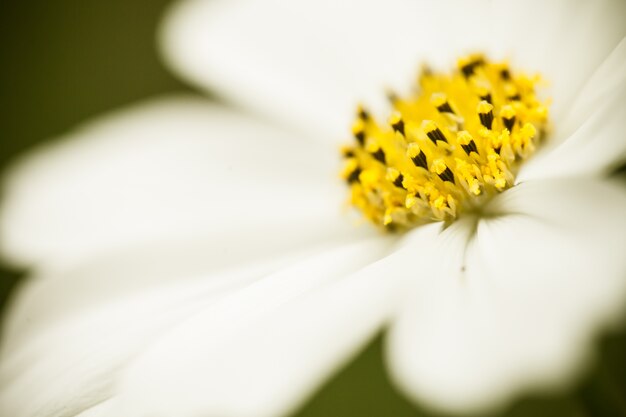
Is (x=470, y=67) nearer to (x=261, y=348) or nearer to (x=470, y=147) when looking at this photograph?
(x=470, y=147)

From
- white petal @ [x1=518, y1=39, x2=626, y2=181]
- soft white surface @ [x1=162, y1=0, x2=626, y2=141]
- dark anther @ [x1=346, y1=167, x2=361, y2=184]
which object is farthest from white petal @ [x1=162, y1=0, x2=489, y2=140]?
white petal @ [x1=518, y1=39, x2=626, y2=181]

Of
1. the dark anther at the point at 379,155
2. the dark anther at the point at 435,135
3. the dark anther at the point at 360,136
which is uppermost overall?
the dark anther at the point at 360,136

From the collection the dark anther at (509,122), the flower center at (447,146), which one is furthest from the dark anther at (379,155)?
the dark anther at (509,122)

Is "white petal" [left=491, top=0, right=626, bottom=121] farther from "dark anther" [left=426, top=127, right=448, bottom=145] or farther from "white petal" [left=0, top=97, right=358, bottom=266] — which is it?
"white petal" [left=0, top=97, right=358, bottom=266]

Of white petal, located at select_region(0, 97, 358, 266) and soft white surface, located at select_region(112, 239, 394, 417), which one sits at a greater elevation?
white petal, located at select_region(0, 97, 358, 266)

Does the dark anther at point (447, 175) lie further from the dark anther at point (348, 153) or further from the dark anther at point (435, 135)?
the dark anther at point (348, 153)

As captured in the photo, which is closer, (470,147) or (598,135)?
(598,135)

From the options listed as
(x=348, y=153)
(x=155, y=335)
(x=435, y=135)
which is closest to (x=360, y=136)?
(x=348, y=153)
